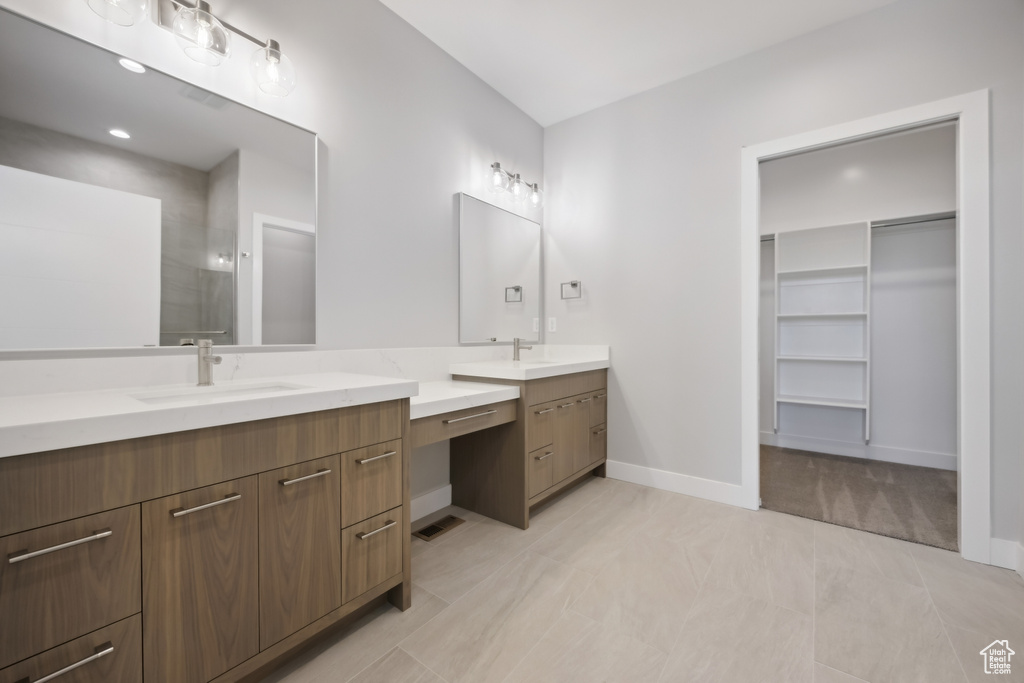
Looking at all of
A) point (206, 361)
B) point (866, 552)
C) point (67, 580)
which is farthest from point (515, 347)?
point (67, 580)

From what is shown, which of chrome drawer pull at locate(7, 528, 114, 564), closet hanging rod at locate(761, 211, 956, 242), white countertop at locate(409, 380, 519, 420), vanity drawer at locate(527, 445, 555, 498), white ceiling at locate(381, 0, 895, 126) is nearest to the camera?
chrome drawer pull at locate(7, 528, 114, 564)

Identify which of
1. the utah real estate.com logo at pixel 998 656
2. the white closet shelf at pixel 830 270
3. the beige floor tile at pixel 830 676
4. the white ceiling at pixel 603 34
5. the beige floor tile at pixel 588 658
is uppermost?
the white ceiling at pixel 603 34

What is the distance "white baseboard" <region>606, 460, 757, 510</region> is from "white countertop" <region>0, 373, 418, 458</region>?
6.56 feet

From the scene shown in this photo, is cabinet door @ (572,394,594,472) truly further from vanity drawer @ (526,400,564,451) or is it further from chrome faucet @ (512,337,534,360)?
chrome faucet @ (512,337,534,360)

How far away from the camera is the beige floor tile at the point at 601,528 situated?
1.94m

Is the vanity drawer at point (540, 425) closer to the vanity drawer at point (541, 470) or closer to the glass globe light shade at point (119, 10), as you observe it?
the vanity drawer at point (541, 470)

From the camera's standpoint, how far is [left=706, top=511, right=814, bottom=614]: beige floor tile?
1.66 m

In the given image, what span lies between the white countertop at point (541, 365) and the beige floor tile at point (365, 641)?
3.48ft

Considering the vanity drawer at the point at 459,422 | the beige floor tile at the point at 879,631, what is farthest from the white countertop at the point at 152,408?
the beige floor tile at the point at 879,631

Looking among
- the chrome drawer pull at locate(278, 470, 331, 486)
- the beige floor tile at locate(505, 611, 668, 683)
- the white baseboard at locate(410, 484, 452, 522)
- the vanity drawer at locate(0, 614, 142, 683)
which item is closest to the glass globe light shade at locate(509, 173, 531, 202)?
the white baseboard at locate(410, 484, 452, 522)

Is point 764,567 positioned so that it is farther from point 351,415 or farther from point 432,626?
point 351,415

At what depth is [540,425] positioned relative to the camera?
2307mm

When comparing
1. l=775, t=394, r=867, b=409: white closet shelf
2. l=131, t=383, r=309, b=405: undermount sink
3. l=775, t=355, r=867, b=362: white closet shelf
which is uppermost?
l=775, t=355, r=867, b=362: white closet shelf

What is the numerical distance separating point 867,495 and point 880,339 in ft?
4.66
